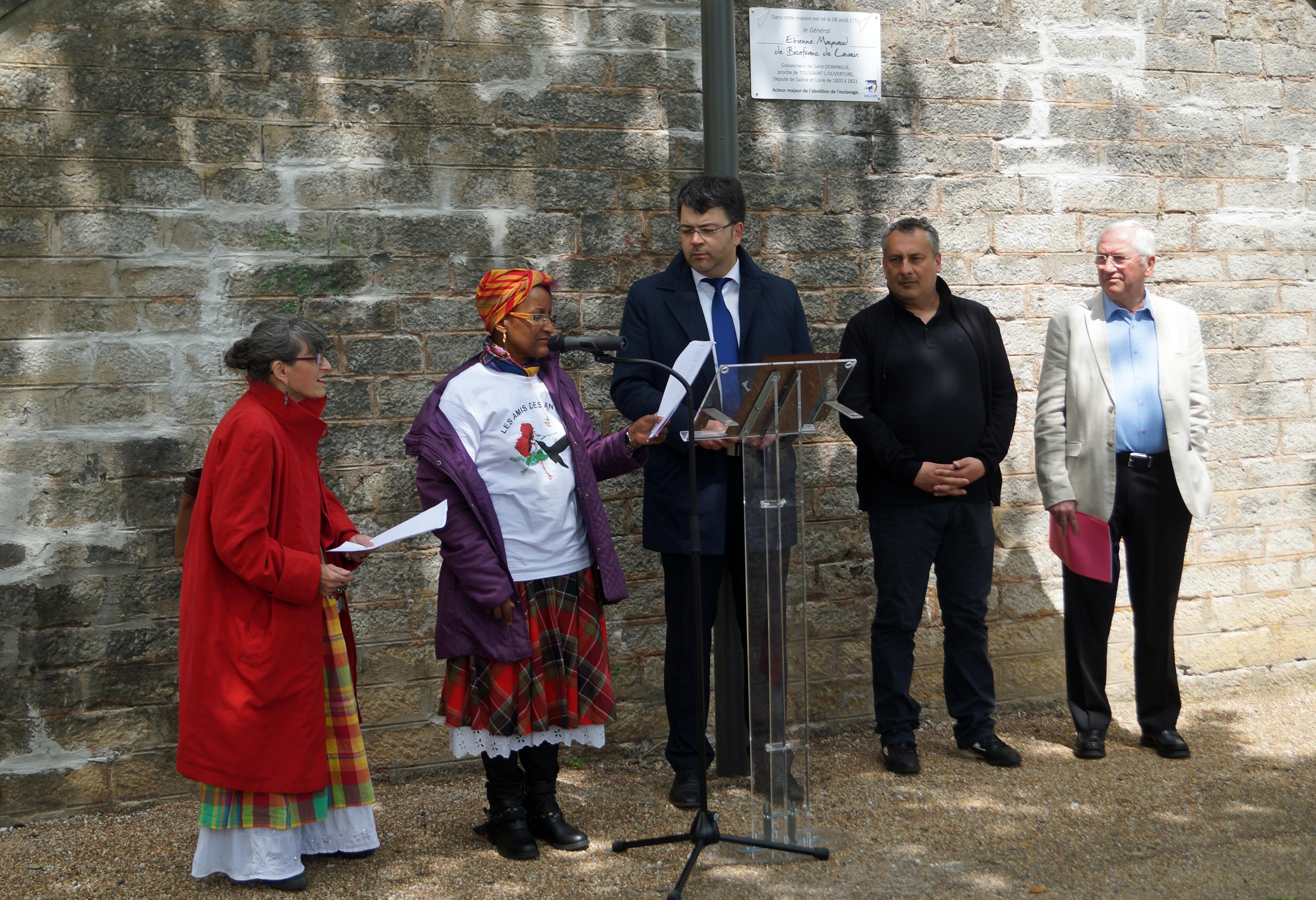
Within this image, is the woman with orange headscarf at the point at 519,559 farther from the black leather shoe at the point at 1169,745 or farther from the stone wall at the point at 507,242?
the black leather shoe at the point at 1169,745

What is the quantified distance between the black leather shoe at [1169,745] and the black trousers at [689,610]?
1.87 metres

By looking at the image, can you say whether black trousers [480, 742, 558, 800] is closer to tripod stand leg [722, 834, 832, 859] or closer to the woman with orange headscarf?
the woman with orange headscarf

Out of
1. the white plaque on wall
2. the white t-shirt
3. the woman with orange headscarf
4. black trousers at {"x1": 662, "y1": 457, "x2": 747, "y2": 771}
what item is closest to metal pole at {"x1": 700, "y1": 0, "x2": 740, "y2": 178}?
the white plaque on wall

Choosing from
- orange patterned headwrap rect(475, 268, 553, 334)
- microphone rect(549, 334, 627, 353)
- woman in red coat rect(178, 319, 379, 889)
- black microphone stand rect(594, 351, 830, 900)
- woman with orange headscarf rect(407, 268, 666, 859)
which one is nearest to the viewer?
microphone rect(549, 334, 627, 353)

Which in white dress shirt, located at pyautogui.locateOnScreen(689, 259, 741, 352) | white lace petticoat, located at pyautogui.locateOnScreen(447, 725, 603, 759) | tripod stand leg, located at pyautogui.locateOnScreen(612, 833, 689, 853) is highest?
white dress shirt, located at pyautogui.locateOnScreen(689, 259, 741, 352)

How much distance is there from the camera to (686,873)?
3441 mm

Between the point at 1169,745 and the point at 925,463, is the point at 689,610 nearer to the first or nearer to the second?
the point at 925,463

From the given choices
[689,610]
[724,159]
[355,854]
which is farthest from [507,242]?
[355,854]

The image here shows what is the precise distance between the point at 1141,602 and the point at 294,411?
3.46 m

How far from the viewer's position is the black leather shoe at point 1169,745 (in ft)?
15.6

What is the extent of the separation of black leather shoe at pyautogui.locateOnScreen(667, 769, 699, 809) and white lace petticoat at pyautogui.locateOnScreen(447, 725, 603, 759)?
517mm

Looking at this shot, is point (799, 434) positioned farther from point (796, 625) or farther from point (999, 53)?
point (999, 53)

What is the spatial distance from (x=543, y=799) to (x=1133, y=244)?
3.17 meters

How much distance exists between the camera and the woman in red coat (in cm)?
351
